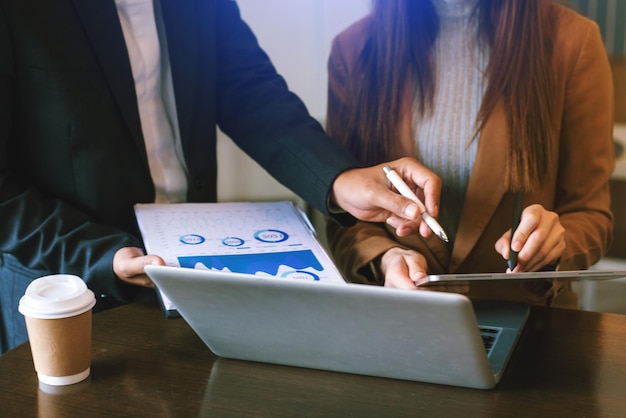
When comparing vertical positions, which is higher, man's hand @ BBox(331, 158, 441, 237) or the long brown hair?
the long brown hair

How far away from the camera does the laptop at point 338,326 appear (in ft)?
2.57

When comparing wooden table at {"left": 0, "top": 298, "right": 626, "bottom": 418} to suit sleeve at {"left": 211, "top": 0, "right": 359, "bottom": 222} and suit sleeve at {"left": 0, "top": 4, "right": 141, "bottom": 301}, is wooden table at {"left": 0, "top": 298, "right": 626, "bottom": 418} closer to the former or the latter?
suit sleeve at {"left": 0, "top": 4, "right": 141, "bottom": 301}

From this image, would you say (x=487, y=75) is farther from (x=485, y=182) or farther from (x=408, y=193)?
(x=408, y=193)

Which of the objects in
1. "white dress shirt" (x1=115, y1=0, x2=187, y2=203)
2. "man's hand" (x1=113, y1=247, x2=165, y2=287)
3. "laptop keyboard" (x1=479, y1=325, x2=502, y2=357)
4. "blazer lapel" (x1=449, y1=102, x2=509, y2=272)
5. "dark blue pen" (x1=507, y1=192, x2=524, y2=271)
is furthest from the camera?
"blazer lapel" (x1=449, y1=102, x2=509, y2=272)

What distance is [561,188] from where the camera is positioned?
4.95ft

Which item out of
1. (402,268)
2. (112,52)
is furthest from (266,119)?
(402,268)

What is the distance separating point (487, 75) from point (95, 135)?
2.46 feet

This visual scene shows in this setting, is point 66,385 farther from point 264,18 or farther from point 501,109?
point 264,18

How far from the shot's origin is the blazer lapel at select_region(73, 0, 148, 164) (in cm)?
126

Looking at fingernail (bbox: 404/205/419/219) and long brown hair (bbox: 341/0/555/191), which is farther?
long brown hair (bbox: 341/0/555/191)

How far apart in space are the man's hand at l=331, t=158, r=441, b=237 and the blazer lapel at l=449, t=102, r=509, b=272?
0.70 feet

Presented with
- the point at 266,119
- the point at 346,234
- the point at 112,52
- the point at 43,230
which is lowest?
the point at 346,234

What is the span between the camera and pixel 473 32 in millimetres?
1508

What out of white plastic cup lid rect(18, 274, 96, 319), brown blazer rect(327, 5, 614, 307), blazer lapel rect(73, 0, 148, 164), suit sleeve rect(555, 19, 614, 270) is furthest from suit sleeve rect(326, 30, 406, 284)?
white plastic cup lid rect(18, 274, 96, 319)
